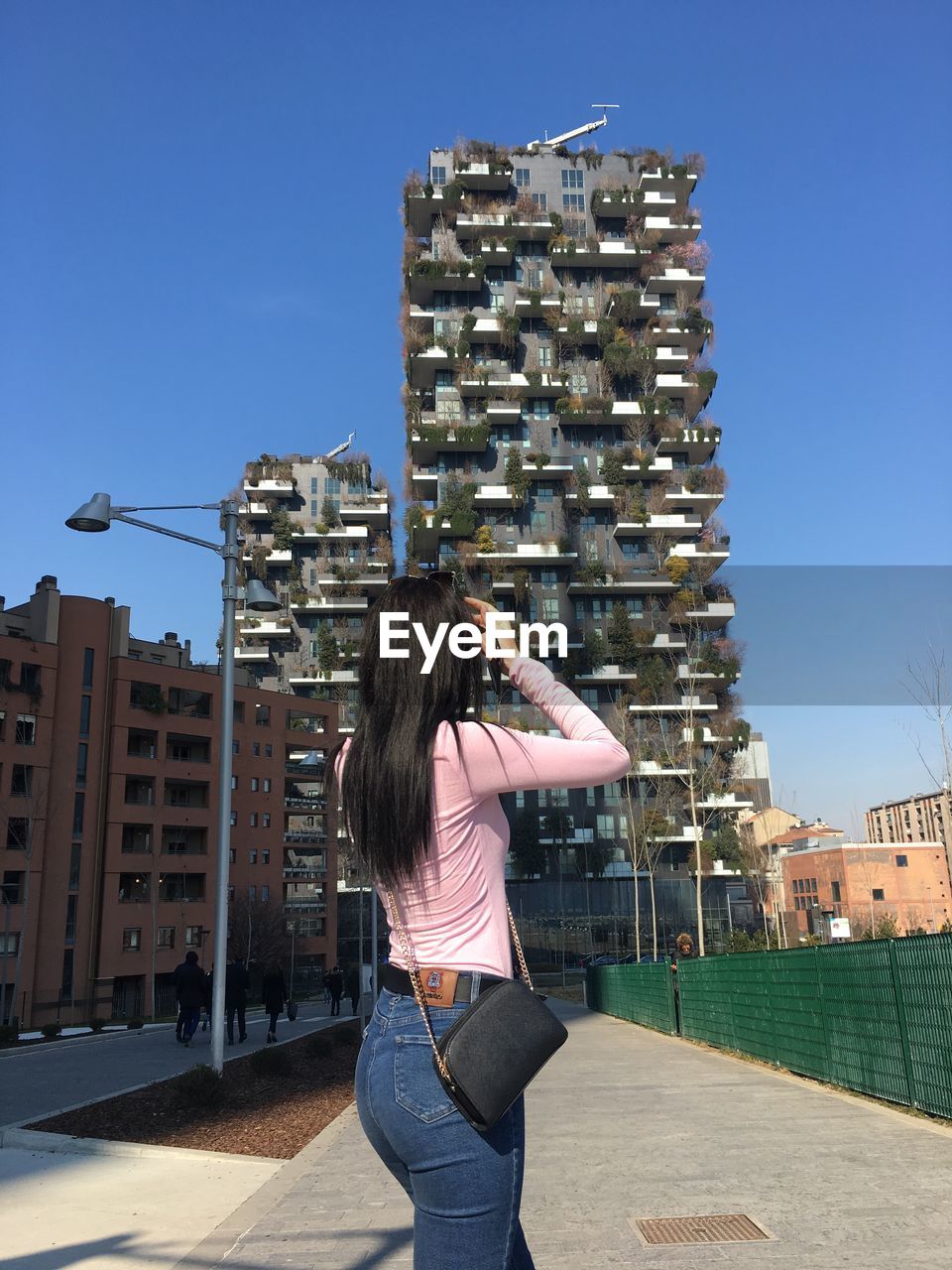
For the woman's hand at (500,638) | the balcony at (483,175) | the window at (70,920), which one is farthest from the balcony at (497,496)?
the woman's hand at (500,638)

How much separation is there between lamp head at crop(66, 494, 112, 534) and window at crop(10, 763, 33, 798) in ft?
122

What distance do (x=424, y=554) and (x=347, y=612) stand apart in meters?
11.6

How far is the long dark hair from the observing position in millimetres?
2055

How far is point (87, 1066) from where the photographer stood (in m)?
15.2

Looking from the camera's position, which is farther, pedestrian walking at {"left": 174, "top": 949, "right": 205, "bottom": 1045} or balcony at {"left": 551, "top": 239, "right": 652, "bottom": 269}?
balcony at {"left": 551, "top": 239, "right": 652, "bottom": 269}

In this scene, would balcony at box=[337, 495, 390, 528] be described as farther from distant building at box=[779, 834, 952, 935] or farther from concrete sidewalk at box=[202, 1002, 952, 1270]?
concrete sidewalk at box=[202, 1002, 952, 1270]

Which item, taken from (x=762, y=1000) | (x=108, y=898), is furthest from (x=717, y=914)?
(x=762, y=1000)

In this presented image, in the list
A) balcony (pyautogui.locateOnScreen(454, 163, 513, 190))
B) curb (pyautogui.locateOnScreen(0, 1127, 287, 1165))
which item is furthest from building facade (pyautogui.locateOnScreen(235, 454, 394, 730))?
curb (pyautogui.locateOnScreen(0, 1127, 287, 1165))

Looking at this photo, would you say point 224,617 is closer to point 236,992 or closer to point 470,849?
point 236,992

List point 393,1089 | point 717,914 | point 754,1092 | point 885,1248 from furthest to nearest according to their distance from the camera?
point 717,914, point 754,1092, point 885,1248, point 393,1089

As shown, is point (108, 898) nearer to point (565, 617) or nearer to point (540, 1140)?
point (565, 617)

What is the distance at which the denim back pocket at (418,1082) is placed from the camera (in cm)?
185

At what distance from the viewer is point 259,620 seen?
76000 millimetres

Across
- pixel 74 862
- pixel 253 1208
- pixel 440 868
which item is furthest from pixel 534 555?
pixel 440 868
